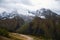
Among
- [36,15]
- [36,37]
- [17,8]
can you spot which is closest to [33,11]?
[36,15]

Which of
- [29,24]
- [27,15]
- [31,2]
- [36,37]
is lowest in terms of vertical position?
[36,37]

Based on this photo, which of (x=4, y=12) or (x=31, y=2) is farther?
(x=31, y=2)

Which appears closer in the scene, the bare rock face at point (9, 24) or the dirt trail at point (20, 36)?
the dirt trail at point (20, 36)

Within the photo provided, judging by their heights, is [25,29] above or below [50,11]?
below

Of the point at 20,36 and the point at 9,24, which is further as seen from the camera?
the point at 9,24

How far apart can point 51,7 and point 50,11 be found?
0.18m

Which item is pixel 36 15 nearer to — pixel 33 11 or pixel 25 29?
pixel 33 11

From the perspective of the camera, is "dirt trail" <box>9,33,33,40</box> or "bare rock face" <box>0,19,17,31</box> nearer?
"dirt trail" <box>9,33,33,40</box>

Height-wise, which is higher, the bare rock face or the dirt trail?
the bare rock face

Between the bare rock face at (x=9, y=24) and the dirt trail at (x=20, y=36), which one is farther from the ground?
the bare rock face at (x=9, y=24)

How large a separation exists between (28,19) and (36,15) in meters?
0.29

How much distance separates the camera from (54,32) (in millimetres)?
4824

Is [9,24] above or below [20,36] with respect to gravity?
above

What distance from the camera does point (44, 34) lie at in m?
4.75
